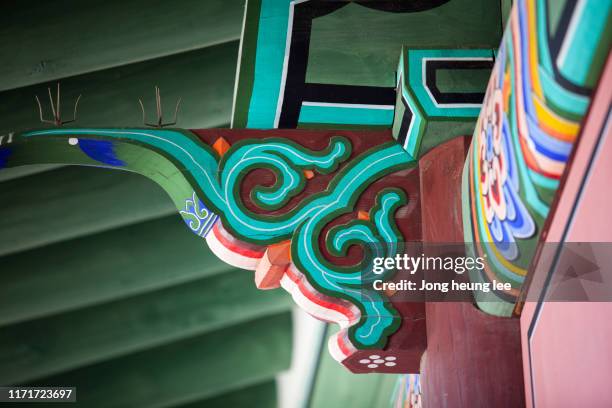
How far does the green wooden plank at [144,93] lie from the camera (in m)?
2.79

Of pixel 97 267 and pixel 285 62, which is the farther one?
pixel 97 267

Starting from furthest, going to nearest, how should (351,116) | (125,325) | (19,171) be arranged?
(125,325) < (19,171) < (351,116)

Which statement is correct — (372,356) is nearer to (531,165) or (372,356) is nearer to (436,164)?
(436,164)

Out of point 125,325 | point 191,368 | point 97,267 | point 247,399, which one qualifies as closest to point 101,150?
point 97,267

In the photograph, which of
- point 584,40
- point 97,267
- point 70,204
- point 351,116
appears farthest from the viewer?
point 97,267

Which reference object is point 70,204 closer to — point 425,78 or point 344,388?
point 425,78

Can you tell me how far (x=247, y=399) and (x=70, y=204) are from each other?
1.95 metres

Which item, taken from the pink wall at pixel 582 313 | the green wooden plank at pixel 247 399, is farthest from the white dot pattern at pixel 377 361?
the green wooden plank at pixel 247 399

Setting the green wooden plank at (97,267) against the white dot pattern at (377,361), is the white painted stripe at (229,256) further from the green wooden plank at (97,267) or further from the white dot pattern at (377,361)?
the green wooden plank at (97,267)

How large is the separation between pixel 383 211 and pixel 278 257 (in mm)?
252

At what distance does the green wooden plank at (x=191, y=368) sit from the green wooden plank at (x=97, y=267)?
2.24 ft

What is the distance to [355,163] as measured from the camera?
2.17 metres

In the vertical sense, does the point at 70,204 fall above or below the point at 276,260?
below

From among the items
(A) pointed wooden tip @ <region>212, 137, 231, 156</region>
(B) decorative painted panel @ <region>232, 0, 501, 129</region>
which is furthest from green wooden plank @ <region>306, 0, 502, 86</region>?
(A) pointed wooden tip @ <region>212, 137, 231, 156</region>
